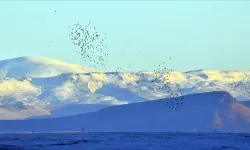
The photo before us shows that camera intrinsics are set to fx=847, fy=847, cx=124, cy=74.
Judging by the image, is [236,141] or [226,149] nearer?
[226,149]

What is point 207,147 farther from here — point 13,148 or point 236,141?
point 13,148

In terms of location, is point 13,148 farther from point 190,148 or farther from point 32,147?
point 190,148

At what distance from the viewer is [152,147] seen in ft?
447

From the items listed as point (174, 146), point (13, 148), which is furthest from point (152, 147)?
point (13, 148)

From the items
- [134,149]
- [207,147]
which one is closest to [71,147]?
[134,149]

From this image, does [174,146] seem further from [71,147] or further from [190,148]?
[71,147]

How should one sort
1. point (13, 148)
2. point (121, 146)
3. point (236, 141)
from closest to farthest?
point (13, 148) → point (121, 146) → point (236, 141)

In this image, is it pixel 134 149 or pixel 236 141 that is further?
pixel 236 141

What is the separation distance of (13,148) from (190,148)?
2802 centimetres

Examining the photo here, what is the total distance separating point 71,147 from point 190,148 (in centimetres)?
Result: 1917

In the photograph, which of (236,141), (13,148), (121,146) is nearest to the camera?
(13,148)

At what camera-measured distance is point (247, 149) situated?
13475 centimetres

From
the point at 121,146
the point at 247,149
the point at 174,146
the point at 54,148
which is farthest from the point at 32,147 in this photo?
the point at 247,149

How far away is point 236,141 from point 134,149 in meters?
30.0
